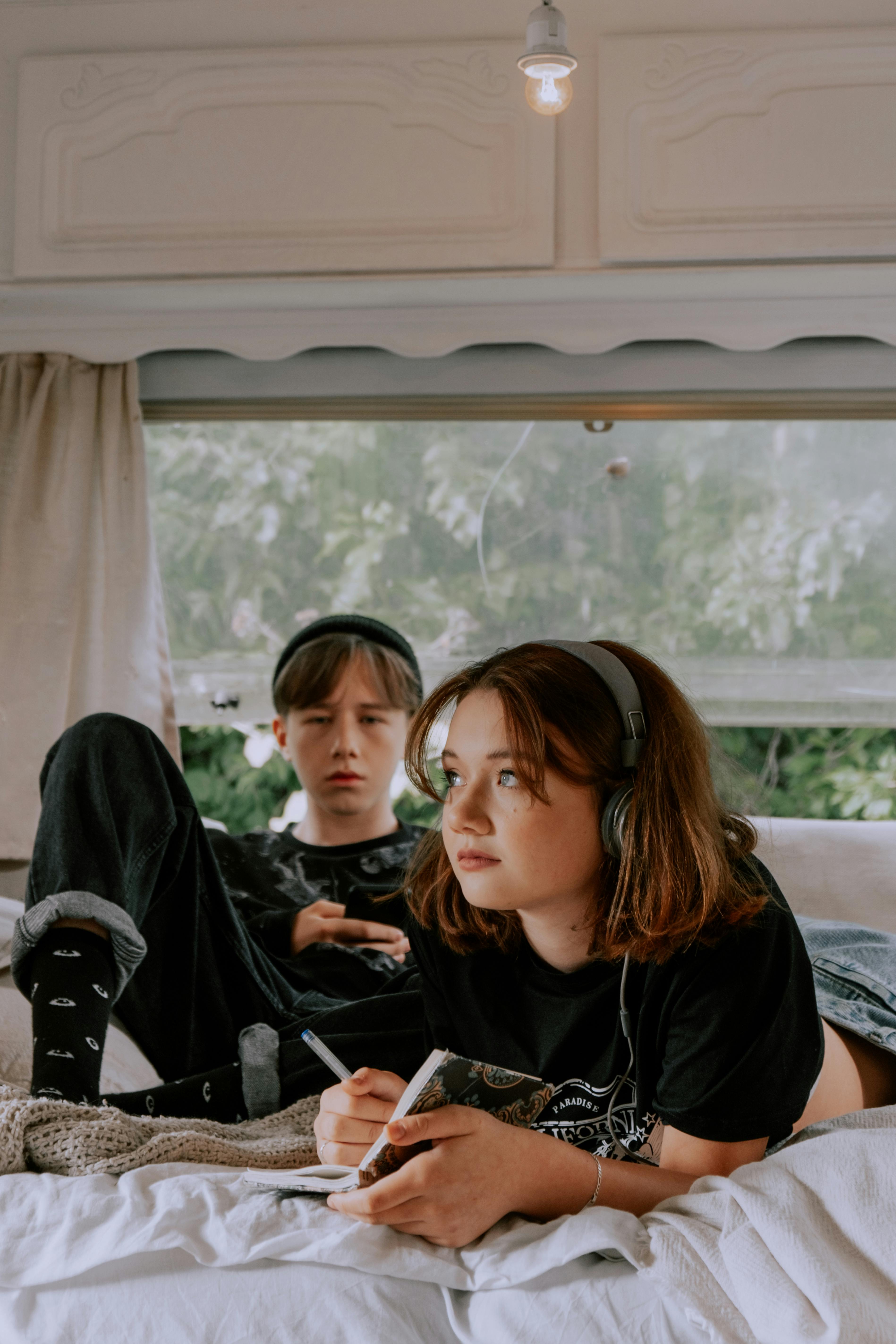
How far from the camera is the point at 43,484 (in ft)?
7.77

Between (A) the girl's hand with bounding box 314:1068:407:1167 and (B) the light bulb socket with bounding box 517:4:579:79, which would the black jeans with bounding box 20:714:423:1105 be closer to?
(A) the girl's hand with bounding box 314:1068:407:1167

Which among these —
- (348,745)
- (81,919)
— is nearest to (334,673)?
(348,745)

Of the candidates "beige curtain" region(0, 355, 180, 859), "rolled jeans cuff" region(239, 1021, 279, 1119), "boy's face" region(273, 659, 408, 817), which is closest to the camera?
"rolled jeans cuff" region(239, 1021, 279, 1119)

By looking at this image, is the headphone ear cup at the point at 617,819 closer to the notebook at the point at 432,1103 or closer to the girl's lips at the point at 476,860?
the girl's lips at the point at 476,860

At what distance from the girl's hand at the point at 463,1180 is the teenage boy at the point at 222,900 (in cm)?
41

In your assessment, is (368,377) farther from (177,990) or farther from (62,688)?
(177,990)

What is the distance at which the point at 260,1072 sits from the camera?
4.37 feet

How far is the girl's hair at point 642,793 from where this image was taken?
101cm

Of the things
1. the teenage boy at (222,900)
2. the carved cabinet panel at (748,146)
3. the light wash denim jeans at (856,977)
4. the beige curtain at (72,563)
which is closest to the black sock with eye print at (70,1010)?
the teenage boy at (222,900)

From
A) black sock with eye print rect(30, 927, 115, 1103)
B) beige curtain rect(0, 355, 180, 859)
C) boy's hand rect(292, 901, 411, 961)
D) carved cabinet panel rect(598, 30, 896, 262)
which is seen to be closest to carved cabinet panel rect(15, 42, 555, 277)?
carved cabinet panel rect(598, 30, 896, 262)

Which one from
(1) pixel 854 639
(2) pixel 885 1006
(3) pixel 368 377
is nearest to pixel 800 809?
(1) pixel 854 639

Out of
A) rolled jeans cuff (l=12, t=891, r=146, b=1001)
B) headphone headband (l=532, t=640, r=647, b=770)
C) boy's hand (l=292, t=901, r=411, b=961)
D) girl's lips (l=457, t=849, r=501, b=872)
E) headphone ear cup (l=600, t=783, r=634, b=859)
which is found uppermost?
headphone headband (l=532, t=640, r=647, b=770)

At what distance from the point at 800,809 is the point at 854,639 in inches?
29.1

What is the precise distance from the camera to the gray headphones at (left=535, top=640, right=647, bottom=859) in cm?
104
